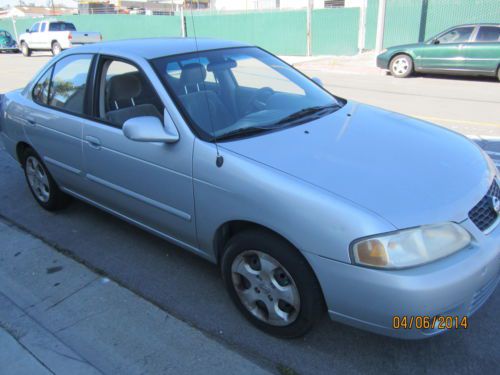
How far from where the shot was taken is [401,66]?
1312 centimetres

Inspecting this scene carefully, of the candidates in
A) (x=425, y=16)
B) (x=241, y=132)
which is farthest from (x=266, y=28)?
(x=241, y=132)

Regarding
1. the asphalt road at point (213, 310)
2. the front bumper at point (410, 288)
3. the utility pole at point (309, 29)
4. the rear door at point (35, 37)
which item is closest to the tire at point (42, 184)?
the asphalt road at point (213, 310)

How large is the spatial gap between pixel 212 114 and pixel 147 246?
145 centimetres

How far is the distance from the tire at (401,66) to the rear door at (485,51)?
160 centimetres

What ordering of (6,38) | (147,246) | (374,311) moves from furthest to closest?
(6,38) → (147,246) → (374,311)

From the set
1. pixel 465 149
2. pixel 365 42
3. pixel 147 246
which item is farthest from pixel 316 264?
pixel 365 42

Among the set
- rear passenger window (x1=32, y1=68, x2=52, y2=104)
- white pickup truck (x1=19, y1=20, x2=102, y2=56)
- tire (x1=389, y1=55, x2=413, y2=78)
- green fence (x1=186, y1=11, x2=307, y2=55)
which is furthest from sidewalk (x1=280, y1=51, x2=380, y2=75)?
rear passenger window (x1=32, y1=68, x2=52, y2=104)

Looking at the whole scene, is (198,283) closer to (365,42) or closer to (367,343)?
(367,343)

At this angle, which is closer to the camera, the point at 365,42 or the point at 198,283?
the point at 198,283

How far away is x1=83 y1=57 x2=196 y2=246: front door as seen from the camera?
291 centimetres

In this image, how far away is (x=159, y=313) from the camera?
9.61 feet

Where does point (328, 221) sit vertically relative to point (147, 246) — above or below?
above

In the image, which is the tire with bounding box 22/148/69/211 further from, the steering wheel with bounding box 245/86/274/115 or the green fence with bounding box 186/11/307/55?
the green fence with bounding box 186/11/307/55

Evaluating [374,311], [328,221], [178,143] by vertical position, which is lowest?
[374,311]
